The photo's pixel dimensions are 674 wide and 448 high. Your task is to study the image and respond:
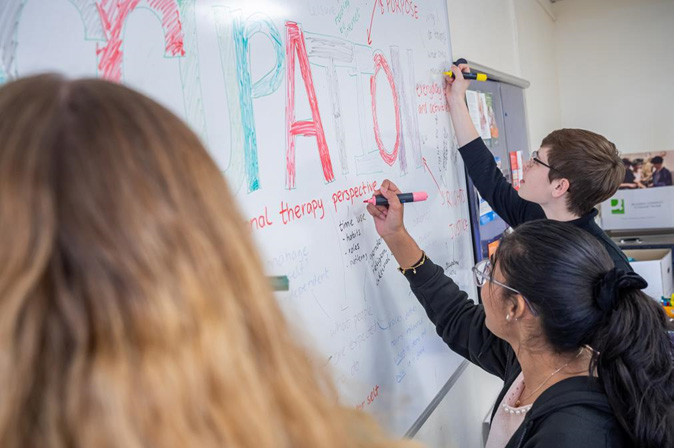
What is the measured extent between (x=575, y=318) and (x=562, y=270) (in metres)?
0.10

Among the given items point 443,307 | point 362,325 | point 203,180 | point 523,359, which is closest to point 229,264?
point 203,180

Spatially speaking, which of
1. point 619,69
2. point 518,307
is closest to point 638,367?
point 518,307

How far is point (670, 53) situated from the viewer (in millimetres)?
4520

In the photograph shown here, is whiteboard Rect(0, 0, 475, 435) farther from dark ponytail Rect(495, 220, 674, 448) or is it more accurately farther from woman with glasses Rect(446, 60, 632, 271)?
dark ponytail Rect(495, 220, 674, 448)

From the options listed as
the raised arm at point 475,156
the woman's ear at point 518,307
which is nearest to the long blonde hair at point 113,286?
the woman's ear at point 518,307

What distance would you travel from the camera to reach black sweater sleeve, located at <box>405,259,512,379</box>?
151 cm

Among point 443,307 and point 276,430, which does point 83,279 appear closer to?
point 276,430

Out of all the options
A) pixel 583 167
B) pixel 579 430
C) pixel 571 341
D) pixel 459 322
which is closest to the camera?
pixel 579 430

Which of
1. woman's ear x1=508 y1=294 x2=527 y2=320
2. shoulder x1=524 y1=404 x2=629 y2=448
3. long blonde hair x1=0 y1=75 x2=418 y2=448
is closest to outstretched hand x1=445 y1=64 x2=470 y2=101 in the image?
woman's ear x1=508 y1=294 x2=527 y2=320

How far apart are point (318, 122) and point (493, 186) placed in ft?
3.31

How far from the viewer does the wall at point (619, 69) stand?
4.57 m

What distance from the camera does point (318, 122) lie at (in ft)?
3.90

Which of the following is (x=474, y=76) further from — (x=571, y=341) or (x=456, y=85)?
(x=571, y=341)

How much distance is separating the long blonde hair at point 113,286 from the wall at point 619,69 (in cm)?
506
